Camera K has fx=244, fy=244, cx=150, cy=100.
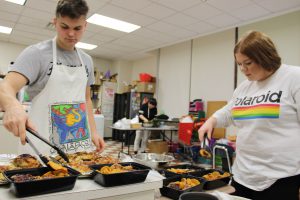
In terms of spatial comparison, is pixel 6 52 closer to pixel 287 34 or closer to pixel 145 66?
pixel 145 66

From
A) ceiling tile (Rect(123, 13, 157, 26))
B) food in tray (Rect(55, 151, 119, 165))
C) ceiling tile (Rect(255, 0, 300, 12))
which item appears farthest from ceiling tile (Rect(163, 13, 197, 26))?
food in tray (Rect(55, 151, 119, 165))

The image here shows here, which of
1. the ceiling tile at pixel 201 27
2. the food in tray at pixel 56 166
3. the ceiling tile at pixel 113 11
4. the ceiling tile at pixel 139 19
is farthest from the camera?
the ceiling tile at pixel 201 27

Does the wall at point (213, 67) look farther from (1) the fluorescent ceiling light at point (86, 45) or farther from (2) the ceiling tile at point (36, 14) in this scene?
(2) the ceiling tile at point (36, 14)

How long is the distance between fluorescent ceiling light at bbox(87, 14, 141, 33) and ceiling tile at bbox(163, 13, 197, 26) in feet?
2.78

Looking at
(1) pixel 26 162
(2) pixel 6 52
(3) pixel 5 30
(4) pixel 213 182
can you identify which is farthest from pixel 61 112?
(2) pixel 6 52

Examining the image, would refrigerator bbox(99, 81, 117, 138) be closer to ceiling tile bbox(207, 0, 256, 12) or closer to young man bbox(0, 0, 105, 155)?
ceiling tile bbox(207, 0, 256, 12)

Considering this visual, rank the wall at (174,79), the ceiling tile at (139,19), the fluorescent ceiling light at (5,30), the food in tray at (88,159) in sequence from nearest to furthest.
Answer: the food in tray at (88,159) < the ceiling tile at (139,19) < the fluorescent ceiling light at (5,30) < the wall at (174,79)

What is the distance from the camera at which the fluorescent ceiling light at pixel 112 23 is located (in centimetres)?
496

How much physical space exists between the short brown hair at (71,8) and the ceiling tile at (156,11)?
3.27 meters

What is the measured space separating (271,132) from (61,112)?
1044 mm

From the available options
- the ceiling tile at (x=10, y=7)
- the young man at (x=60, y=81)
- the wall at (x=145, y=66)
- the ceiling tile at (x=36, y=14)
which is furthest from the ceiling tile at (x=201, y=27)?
the young man at (x=60, y=81)

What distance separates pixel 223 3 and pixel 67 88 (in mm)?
3519

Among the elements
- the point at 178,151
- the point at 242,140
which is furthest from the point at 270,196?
the point at 178,151

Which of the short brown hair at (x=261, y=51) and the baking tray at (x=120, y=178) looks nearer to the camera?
the baking tray at (x=120, y=178)
